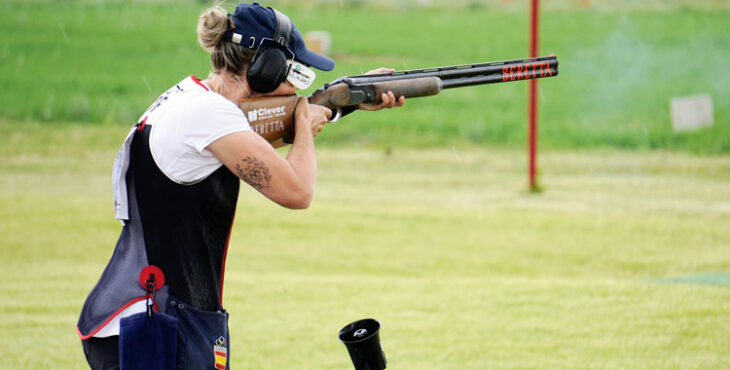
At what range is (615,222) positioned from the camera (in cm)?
1042

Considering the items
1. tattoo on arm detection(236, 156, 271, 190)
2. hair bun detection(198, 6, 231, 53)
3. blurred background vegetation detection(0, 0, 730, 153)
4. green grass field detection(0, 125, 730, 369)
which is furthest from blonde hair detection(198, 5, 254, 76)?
blurred background vegetation detection(0, 0, 730, 153)

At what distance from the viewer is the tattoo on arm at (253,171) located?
9.16 feet

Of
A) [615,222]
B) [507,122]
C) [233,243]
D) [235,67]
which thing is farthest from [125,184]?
[507,122]

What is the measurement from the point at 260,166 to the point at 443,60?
77.7 ft

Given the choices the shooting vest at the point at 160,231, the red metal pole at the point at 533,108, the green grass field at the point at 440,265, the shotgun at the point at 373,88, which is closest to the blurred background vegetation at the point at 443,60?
the green grass field at the point at 440,265

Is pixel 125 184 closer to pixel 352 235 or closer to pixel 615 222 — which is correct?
pixel 352 235

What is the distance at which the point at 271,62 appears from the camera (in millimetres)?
3045

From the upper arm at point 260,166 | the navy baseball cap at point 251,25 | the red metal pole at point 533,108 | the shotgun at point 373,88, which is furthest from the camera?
the red metal pole at point 533,108

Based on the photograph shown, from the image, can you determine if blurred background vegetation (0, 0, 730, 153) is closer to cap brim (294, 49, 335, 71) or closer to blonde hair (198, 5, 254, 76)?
cap brim (294, 49, 335, 71)

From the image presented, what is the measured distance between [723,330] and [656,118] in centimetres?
1605

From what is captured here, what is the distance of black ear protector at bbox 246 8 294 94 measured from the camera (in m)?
3.02

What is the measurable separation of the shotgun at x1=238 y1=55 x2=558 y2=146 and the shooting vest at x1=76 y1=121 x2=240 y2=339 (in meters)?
0.35

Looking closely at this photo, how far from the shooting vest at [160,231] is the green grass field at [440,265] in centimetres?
247

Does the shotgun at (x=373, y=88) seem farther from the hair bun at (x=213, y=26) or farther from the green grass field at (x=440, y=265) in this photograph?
the green grass field at (x=440, y=265)
